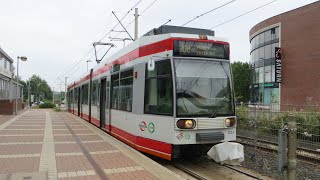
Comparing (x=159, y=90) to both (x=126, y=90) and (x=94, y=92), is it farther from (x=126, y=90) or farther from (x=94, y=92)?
(x=94, y=92)

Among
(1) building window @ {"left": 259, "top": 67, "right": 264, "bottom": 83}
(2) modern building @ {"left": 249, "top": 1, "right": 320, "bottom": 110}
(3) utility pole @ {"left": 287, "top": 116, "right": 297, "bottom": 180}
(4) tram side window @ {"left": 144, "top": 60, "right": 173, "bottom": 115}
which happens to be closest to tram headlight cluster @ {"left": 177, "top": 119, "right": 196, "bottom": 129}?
(4) tram side window @ {"left": 144, "top": 60, "right": 173, "bottom": 115}

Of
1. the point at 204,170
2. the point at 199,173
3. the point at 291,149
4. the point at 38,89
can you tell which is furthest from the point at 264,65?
the point at 38,89

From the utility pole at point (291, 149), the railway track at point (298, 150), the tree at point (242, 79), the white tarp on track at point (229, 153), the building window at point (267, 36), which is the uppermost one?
the building window at point (267, 36)

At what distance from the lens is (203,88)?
9.17m

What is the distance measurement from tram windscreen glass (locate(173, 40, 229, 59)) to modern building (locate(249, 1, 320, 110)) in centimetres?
3218

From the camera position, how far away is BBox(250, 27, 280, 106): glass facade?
5141 centimetres

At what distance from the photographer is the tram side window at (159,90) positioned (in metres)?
9.02

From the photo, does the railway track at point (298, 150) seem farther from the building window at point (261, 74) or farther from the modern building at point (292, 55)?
the building window at point (261, 74)

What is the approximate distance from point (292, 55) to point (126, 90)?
39.5m

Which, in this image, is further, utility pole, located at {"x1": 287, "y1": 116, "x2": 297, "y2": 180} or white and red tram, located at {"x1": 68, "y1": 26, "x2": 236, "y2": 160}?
white and red tram, located at {"x1": 68, "y1": 26, "x2": 236, "y2": 160}

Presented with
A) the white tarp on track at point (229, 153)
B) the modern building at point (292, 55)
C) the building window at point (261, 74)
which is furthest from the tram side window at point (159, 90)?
the building window at point (261, 74)

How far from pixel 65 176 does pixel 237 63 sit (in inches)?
2549

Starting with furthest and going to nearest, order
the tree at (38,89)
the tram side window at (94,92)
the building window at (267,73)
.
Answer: the tree at (38,89)
the building window at (267,73)
the tram side window at (94,92)

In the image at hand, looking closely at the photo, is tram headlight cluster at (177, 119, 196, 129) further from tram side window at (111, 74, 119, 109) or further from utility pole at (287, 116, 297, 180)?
tram side window at (111, 74, 119, 109)
